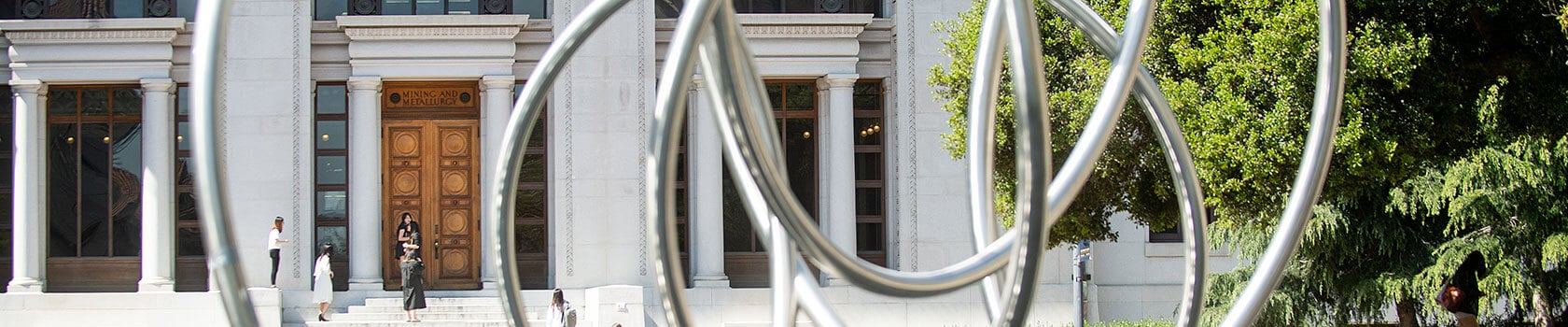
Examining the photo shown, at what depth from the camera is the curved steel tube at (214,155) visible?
6418mm

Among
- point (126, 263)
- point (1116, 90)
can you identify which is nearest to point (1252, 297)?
point (1116, 90)

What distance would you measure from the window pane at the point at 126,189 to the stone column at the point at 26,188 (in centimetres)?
120

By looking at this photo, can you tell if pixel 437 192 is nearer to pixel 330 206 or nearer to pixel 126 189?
pixel 330 206

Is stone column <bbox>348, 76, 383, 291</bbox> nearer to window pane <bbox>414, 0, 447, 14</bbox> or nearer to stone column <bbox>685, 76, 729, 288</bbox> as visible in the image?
window pane <bbox>414, 0, 447, 14</bbox>

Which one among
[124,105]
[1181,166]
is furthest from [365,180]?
[1181,166]

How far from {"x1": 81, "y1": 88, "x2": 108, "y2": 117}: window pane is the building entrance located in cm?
452

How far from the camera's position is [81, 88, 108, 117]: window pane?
1038 inches

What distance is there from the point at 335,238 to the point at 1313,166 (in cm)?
2104

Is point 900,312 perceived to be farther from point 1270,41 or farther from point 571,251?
point 1270,41

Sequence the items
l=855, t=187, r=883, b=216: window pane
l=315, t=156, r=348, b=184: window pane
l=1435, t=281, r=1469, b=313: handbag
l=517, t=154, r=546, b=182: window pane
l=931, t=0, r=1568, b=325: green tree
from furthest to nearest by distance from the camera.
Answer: l=855, t=187, r=883, b=216: window pane, l=517, t=154, r=546, b=182: window pane, l=315, t=156, r=348, b=184: window pane, l=931, t=0, r=1568, b=325: green tree, l=1435, t=281, r=1469, b=313: handbag

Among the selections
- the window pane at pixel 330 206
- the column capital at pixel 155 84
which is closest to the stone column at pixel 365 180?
the window pane at pixel 330 206

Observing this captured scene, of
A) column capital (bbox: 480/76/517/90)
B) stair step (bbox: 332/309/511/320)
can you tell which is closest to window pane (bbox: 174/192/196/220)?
stair step (bbox: 332/309/511/320)

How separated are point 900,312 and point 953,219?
180 centimetres

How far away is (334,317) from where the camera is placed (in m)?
24.6
